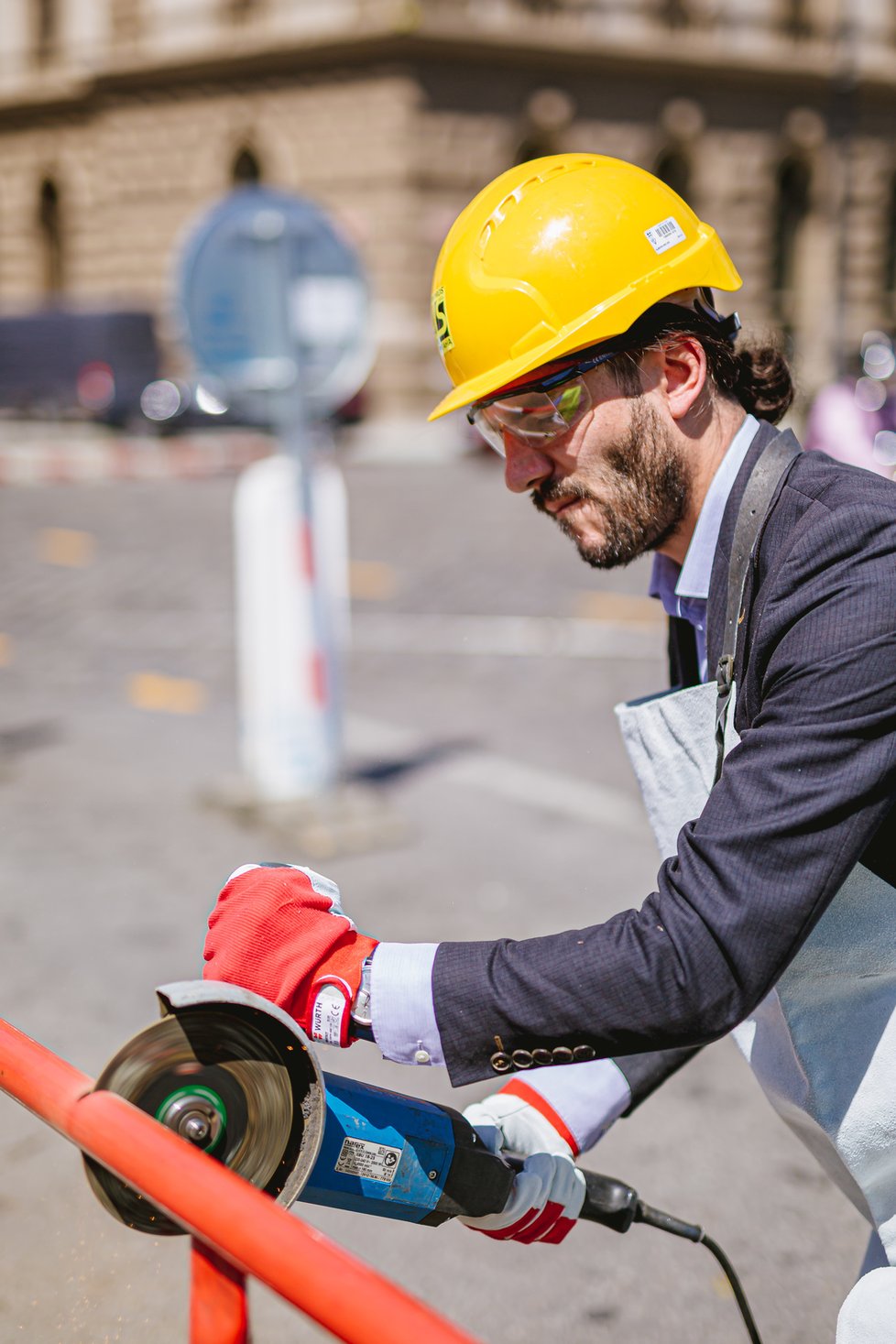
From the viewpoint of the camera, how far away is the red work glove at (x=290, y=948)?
143cm

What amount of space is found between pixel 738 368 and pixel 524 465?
335 millimetres

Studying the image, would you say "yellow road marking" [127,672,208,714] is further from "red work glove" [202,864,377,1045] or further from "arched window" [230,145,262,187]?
"arched window" [230,145,262,187]

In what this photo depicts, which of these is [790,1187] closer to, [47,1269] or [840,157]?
[47,1269]

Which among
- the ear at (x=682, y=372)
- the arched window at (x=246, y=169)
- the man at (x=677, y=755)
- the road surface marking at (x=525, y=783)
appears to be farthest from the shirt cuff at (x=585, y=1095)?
the arched window at (x=246, y=169)

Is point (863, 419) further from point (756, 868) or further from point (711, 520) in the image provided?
point (756, 868)

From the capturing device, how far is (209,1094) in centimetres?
134

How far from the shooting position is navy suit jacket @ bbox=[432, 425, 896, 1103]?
4.61 feet

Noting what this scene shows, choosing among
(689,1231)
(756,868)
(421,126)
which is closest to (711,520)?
(756,868)

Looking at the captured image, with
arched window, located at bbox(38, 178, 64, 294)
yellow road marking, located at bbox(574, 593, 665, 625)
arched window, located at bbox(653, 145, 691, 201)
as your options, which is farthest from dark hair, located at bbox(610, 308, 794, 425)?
arched window, located at bbox(38, 178, 64, 294)

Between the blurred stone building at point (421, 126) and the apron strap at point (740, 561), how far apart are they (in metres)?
23.4

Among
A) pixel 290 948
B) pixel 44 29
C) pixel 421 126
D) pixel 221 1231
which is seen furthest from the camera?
pixel 44 29

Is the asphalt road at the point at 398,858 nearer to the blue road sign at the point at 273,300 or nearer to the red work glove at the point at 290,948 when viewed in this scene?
the red work glove at the point at 290,948

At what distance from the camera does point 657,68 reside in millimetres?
27047

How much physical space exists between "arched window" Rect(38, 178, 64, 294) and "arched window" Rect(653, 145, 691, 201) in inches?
510
